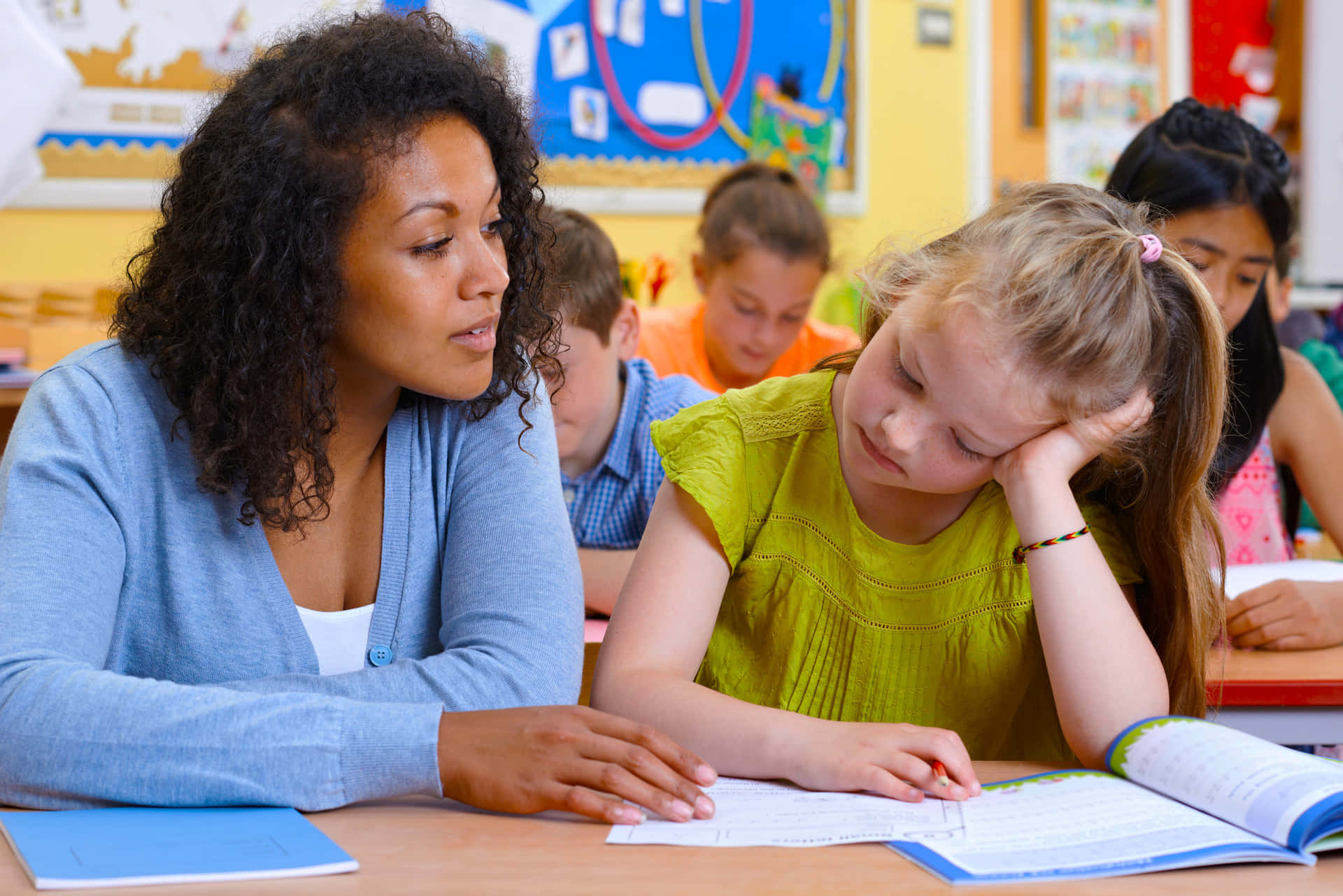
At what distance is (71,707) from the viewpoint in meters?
0.80

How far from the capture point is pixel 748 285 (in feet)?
8.55

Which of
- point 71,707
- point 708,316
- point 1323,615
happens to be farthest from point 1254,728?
point 708,316

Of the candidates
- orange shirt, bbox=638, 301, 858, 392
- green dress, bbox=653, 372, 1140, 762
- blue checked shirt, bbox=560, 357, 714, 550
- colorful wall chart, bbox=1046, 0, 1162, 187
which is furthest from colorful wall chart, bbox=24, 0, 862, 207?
green dress, bbox=653, 372, 1140, 762

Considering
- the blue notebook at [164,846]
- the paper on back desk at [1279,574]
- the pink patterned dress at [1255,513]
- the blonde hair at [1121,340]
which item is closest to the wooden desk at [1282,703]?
the blonde hair at [1121,340]

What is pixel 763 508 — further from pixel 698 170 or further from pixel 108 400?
pixel 698 170

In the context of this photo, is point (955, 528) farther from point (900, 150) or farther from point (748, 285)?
point (900, 150)

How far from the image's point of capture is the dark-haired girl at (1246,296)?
1699 mm

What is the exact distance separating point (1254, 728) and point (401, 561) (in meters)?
0.79

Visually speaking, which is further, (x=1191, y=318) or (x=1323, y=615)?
(x=1323, y=615)

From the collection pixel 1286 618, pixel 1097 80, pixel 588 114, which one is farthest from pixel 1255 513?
pixel 1097 80

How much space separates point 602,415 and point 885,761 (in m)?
1.10

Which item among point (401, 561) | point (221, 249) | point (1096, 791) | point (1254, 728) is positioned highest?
point (221, 249)

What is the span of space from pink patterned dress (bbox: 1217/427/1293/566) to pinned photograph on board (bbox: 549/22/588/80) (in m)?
2.02

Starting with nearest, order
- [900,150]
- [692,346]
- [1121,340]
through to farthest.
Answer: [1121,340] < [692,346] < [900,150]
